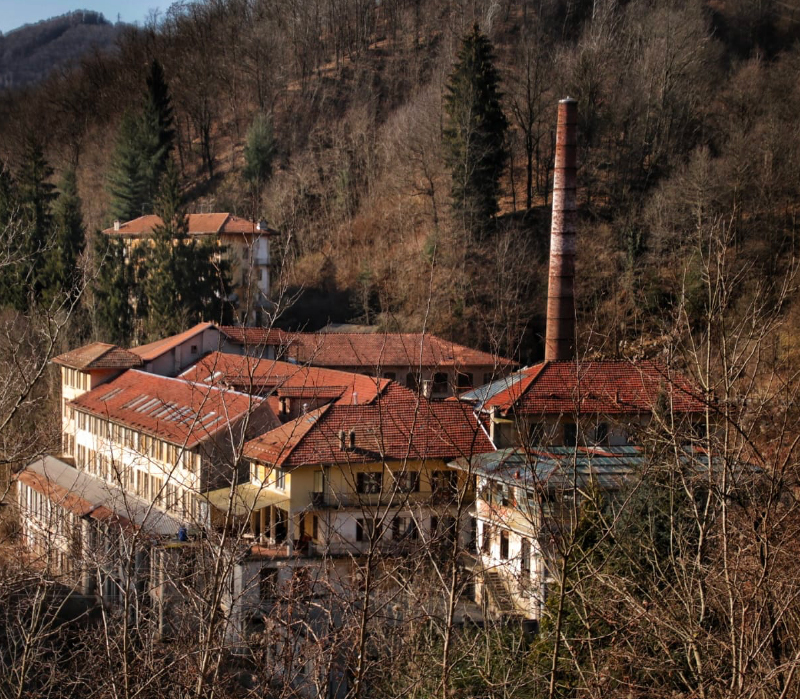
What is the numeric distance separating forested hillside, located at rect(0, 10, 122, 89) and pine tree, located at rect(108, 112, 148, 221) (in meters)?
57.3

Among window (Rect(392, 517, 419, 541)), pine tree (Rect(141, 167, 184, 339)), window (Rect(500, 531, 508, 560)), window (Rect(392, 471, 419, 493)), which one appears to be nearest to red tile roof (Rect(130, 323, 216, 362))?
pine tree (Rect(141, 167, 184, 339))

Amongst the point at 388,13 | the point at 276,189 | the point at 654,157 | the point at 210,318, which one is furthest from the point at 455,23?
the point at 210,318

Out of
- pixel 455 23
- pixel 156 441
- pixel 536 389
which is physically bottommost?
pixel 156 441

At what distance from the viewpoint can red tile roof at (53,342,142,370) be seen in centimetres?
3269

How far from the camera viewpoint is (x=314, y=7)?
6525 centimetres

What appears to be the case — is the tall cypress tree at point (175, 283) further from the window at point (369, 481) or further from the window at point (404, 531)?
the window at point (404, 531)

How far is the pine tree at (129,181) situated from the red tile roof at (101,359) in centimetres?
1640

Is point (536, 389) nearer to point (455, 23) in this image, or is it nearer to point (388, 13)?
point (455, 23)

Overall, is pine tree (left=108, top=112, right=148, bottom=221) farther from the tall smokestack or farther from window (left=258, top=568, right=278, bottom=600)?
window (left=258, top=568, right=278, bottom=600)

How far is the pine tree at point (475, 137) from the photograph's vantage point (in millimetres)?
39344

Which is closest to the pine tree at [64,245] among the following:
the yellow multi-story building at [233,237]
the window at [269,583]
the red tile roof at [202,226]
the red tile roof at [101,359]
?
the yellow multi-story building at [233,237]

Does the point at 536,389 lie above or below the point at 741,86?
below

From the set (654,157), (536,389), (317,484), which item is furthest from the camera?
(654,157)

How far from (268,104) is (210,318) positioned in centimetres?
2372
